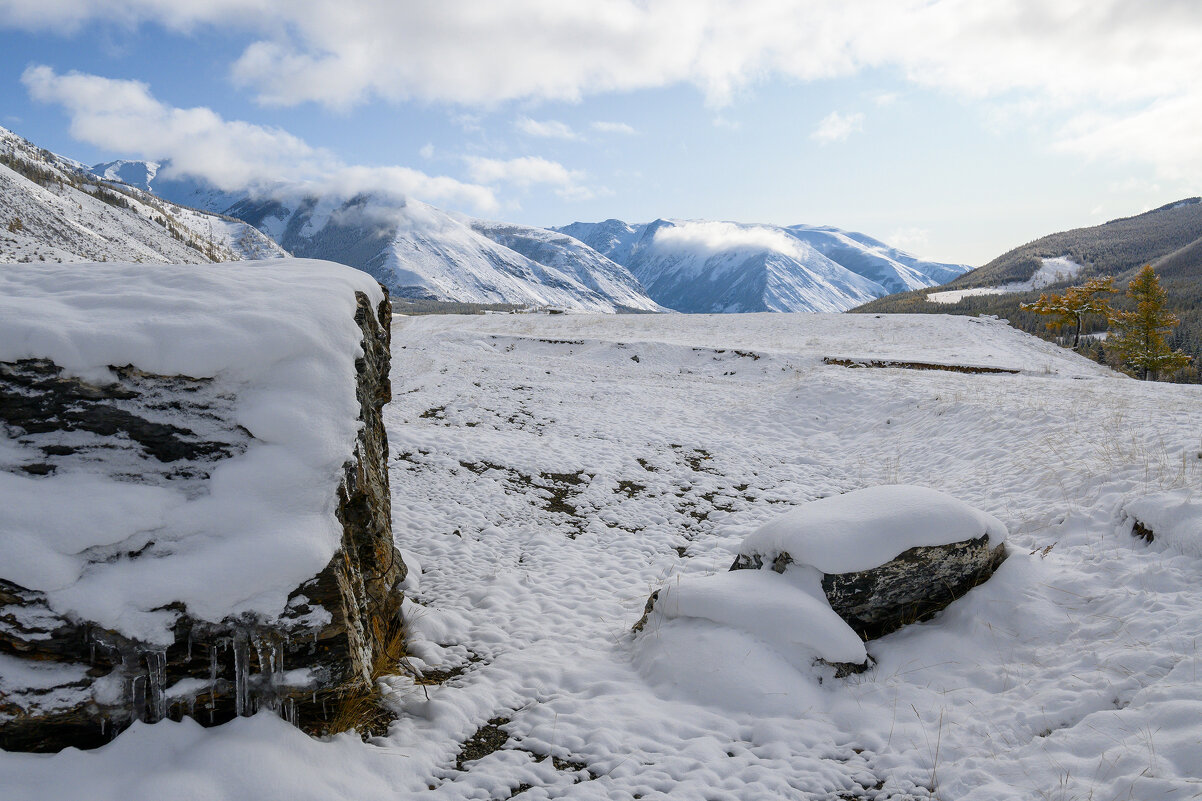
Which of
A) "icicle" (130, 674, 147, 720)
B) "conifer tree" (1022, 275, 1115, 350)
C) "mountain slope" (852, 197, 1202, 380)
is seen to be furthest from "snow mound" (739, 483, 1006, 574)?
"mountain slope" (852, 197, 1202, 380)

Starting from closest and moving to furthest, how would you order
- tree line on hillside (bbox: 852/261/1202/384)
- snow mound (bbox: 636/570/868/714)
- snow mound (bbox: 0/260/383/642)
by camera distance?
1. snow mound (bbox: 0/260/383/642)
2. snow mound (bbox: 636/570/868/714)
3. tree line on hillside (bbox: 852/261/1202/384)

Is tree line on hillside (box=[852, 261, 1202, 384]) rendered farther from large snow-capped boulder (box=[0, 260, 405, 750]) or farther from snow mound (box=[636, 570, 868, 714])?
large snow-capped boulder (box=[0, 260, 405, 750])

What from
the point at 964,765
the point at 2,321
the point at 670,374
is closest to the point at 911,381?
the point at 670,374

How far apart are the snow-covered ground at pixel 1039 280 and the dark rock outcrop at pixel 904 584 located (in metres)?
136

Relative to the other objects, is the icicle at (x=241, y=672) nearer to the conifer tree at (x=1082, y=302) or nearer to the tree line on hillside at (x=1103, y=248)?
the conifer tree at (x=1082, y=302)

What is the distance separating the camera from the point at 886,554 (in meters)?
6.38

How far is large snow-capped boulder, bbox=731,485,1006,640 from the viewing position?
20.7 feet

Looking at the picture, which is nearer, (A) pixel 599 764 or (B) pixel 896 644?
(A) pixel 599 764

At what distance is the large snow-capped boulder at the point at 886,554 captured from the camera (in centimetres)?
632

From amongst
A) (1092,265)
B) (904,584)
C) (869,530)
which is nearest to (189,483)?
(869,530)

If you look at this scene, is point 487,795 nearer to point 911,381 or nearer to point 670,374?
point 911,381

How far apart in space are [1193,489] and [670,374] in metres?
21.9

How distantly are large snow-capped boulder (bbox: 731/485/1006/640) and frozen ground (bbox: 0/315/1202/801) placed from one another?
0.94 ft

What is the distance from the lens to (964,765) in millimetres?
4551
